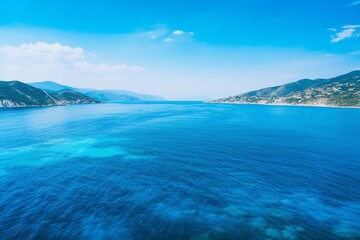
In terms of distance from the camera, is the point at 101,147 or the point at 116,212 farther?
the point at 101,147

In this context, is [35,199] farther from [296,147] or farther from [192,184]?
[296,147]

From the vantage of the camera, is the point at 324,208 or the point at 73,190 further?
the point at 73,190

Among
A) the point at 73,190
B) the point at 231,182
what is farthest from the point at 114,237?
the point at 231,182

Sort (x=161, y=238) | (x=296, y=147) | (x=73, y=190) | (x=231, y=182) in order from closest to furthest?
1. (x=161, y=238)
2. (x=73, y=190)
3. (x=231, y=182)
4. (x=296, y=147)

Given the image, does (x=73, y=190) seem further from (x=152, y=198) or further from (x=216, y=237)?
(x=216, y=237)

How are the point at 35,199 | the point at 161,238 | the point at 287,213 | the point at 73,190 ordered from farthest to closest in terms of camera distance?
the point at 73,190, the point at 35,199, the point at 287,213, the point at 161,238

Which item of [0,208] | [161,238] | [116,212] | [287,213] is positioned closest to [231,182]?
[287,213]

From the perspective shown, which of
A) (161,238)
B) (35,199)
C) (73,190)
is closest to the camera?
(161,238)

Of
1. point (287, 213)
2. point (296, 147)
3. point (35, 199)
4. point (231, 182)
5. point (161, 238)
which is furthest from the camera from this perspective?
point (296, 147)
